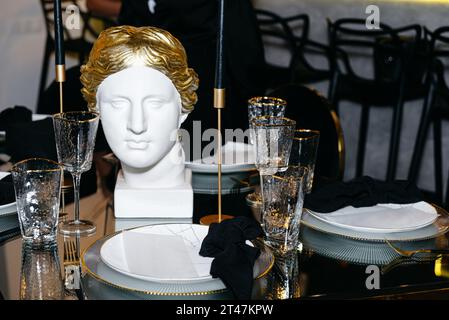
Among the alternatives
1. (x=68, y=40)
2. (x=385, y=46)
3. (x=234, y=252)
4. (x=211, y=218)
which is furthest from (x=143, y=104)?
(x=68, y=40)

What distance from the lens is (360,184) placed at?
4.56 feet

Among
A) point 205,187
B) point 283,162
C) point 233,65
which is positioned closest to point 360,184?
point 283,162

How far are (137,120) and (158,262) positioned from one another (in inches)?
12.1

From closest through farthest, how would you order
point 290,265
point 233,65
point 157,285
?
point 157,285 < point 290,265 < point 233,65

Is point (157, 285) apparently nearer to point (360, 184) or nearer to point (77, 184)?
point (77, 184)

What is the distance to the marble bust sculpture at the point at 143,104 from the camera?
49.0 inches

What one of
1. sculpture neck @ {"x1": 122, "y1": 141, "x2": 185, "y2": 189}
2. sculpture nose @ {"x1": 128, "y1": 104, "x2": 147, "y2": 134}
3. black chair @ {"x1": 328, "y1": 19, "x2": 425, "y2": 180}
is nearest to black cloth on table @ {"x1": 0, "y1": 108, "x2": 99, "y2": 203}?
sculpture neck @ {"x1": 122, "y1": 141, "x2": 185, "y2": 189}

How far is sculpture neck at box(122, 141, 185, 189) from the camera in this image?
1353mm

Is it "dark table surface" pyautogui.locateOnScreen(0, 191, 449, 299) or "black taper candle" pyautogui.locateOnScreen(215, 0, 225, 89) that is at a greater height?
"black taper candle" pyautogui.locateOnScreen(215, 0, 225, 89)

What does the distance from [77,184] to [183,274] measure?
0.35 meters

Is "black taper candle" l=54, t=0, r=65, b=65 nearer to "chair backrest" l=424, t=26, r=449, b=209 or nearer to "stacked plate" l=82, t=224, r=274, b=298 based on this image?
"stacked plate" l=82, t=224, r=274, b=298

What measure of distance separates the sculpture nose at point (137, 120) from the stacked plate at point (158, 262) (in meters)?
0.18

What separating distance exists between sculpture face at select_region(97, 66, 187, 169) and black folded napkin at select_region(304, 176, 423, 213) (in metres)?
0.30

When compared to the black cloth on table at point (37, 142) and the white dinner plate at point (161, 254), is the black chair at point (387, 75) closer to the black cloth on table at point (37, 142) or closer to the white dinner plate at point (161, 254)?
the black cloth on table at point (37, 142)
